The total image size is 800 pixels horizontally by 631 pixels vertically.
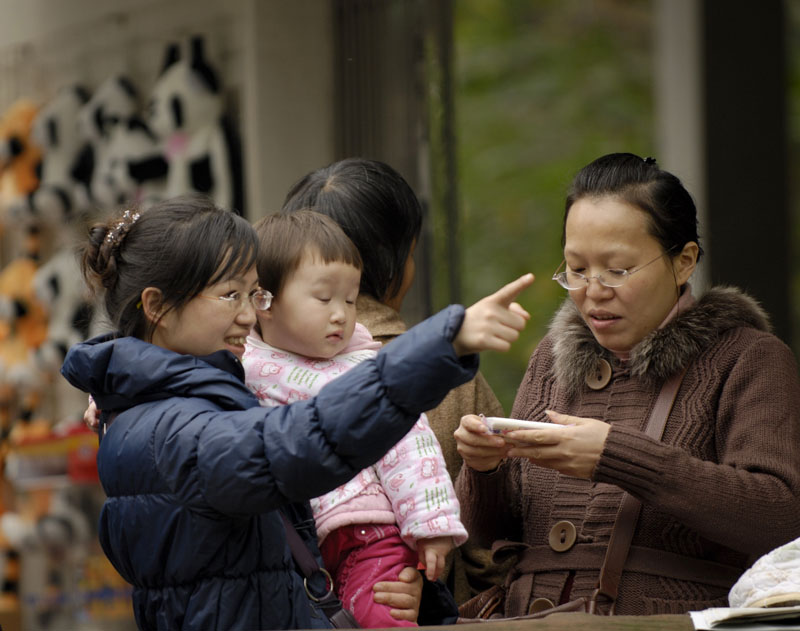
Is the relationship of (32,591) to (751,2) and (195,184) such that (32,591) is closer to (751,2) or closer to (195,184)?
(195,184)

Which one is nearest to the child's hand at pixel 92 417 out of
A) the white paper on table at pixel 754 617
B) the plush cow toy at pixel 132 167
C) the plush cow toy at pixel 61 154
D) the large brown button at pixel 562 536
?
the large brown button at pixel 562 536

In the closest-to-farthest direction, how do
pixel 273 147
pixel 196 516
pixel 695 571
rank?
1. pixel 196 516
2. pixel 695 571
3. pixel 273 147

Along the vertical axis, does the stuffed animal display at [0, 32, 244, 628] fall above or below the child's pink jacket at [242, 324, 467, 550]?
below

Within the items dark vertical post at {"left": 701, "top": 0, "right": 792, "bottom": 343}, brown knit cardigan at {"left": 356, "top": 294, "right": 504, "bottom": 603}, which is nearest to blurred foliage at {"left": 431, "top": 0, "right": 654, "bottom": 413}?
dark vertical post at {"left": 701, "top": 0, "right": 792, "bottom": 343}

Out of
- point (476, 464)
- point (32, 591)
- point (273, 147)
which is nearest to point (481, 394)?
point (476, 464)

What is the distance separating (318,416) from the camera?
195cm

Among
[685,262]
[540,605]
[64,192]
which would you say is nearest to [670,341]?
[685,262]

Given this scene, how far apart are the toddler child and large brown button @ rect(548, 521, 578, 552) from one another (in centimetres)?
27

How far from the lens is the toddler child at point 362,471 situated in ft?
7.75

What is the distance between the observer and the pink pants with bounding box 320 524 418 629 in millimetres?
2371

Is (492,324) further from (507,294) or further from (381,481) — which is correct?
(381,481)

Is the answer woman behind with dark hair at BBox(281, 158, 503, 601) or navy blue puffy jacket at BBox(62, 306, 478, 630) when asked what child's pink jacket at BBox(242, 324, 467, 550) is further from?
woman behind with dark hair at BBox(281, 158, 503, 601)

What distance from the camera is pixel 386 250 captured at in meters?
2.79

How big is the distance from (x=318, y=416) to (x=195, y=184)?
12.0 ft
